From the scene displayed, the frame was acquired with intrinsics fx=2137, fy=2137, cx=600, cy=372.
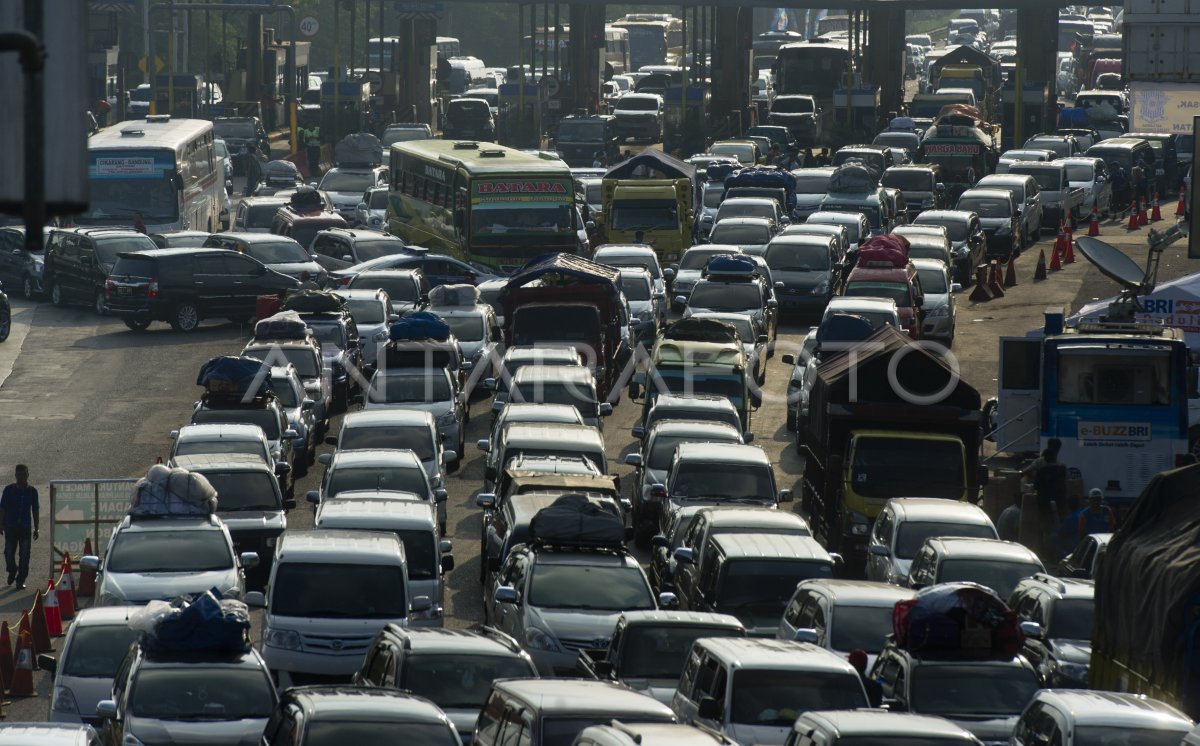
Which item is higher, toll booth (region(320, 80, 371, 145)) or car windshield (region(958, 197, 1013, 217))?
toll booth (region(320, 80, 371, 145))

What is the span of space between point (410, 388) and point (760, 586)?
1023 centimetres

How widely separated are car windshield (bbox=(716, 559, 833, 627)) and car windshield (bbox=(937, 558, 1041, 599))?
3.59 ft

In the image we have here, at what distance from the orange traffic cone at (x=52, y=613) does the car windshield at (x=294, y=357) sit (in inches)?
346

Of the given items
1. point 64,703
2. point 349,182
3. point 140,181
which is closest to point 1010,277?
point 140,181

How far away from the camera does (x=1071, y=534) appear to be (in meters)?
21.5

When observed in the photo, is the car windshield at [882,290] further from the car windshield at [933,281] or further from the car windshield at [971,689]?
the car windshield at [971,689]

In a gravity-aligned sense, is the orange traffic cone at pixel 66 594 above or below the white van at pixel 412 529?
below

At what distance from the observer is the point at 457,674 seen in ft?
47.9

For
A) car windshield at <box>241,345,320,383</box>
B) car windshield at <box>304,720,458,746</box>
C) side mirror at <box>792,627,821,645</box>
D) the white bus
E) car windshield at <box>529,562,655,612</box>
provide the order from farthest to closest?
the white bus < car windshield at <box>241,345,320,383</box> < car windshield at <box>529,562,655,612</box> < side mirror at <box>792,627,821,645</box> < car windshield at <box>304,720,458,746</box>

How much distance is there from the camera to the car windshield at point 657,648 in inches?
615

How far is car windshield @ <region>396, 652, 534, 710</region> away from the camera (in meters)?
14.4

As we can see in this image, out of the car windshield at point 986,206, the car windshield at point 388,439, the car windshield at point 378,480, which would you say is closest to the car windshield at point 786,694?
the car windshield at point 378,480

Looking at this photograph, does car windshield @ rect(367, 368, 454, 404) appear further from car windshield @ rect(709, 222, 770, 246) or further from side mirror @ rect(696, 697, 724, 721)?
car windshield @ rect(709, 222, 770, 246)

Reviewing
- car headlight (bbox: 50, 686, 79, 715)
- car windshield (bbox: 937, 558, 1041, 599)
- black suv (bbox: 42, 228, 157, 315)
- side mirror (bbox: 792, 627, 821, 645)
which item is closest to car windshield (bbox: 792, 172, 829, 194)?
black suv (bbox: 42, 228, 157, 315)
